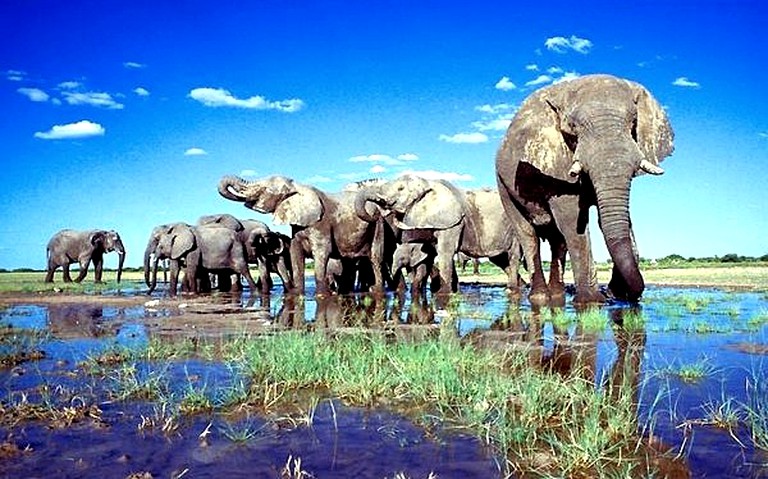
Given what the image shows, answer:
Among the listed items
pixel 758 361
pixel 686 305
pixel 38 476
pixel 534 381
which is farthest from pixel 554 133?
pixel 38 476

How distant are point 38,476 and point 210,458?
73cm

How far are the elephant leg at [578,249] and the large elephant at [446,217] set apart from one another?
464cm

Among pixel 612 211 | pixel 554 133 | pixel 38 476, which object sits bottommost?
pixel 38 476

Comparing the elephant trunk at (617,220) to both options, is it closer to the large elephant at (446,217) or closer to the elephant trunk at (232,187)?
the large elephant at (446,217)

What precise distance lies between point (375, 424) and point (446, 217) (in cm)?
1263

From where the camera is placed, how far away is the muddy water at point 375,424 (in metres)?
3.18

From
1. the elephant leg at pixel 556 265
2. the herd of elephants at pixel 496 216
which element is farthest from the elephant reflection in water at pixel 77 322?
the elephant leg at pixel 556 265

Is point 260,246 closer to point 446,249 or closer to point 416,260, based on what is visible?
point 416,260

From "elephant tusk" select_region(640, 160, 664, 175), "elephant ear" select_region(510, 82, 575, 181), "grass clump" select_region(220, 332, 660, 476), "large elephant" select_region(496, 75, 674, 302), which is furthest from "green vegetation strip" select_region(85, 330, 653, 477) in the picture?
"elephant ear" select_region(510, 82, 575, 181)

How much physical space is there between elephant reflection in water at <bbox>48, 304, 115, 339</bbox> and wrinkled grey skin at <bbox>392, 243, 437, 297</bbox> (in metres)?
8.27

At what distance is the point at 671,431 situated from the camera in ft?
11.8

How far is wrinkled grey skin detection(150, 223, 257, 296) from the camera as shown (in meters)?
20.5

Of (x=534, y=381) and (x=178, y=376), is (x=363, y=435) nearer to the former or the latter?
(x=534, y=381)

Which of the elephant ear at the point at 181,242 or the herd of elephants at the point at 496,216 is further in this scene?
the elephant ear at the point at 181,242
